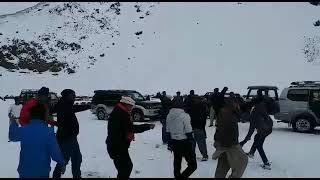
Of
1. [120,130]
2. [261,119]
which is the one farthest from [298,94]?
[120,130]

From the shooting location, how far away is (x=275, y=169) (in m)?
11.7

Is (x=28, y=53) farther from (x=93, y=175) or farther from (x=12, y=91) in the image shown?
(x=93, y=175)

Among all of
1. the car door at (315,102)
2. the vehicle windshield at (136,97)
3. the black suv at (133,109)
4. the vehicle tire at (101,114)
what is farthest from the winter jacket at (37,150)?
the vehicle tire at (101,114)

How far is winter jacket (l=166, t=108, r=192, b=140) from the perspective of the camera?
9539mm

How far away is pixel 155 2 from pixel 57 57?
670 inches

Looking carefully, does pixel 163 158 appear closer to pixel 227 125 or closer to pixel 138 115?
pixel 227 125

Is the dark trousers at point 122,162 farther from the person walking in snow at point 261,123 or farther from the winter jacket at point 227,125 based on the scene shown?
the person walking in snow at point 261,123

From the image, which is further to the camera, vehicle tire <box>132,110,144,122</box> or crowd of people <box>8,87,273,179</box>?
vehicle tire <box>132,110,144,122</box>

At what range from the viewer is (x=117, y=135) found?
7938mm

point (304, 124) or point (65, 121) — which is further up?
point (65, 121)

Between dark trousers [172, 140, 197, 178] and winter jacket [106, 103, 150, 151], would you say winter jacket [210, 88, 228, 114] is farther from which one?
winter jacket [106, 103, 150, 151]

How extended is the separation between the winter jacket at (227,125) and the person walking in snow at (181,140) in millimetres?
631

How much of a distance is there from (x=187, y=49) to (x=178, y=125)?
51.7 metres

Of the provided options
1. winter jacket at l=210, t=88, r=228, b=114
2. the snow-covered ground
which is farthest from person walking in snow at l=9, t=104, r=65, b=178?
the snow-covered ground
